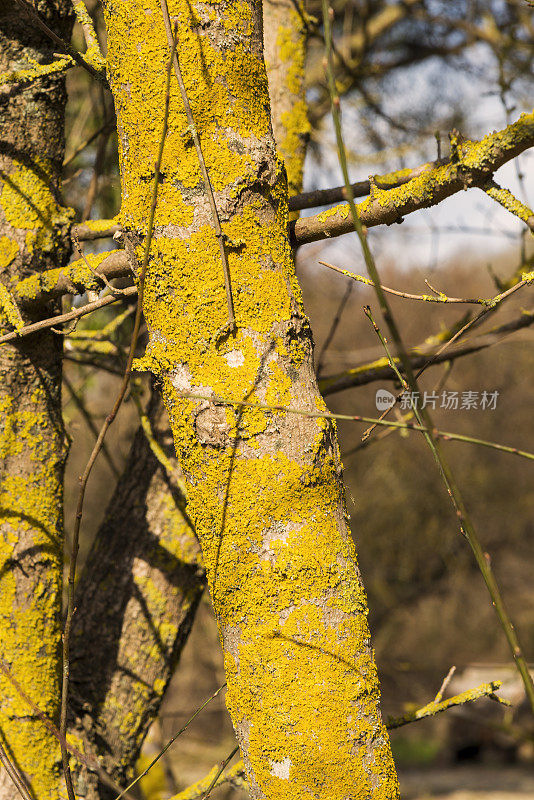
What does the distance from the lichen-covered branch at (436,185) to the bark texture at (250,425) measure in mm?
111

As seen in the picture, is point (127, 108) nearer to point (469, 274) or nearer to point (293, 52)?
point (293, 52)

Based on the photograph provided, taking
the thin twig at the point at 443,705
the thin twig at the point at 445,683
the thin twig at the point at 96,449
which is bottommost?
the thin twig at the point at 443,705

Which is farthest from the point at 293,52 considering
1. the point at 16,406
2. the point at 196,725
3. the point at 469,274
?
the point at 469,274

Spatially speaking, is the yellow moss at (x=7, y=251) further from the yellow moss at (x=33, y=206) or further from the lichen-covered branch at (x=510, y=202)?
the lichen-covered branch at (x=510, y=202)

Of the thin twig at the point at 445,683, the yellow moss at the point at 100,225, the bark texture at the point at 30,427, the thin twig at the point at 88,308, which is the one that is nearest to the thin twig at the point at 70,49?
the bark texture at the point at 30,427

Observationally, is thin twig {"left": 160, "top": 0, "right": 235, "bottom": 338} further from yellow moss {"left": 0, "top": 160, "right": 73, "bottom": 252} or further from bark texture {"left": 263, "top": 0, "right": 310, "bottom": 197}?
bark texture {"left": 263, "top": 0, "right": 310, "bottom": 197}

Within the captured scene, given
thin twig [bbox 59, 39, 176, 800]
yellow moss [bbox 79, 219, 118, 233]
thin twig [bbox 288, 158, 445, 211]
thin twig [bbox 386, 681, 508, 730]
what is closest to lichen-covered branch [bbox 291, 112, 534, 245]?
thin twig [bbox 288, 158, 445, 211]

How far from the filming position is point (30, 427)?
3.98 feet

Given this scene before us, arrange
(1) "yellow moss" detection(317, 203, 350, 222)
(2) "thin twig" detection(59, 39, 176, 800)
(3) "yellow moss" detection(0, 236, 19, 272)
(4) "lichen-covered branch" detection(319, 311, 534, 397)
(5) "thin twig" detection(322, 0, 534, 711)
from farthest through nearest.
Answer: (4) "lichen-covered branch" detection(319, 311, 534, 397) → (3) "yellow moss" detection(0, 236, 19, 272) → (1) "yellow moss" detection(317, 203, 350, 222) → (2) "thin twig" detection(59, 39, 176, 800) → (5) "thin twig" detection(322, 0, 534, 711)

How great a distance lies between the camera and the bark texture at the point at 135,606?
1.44m

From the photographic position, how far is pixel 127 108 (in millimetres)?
891

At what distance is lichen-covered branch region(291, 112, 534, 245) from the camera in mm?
793

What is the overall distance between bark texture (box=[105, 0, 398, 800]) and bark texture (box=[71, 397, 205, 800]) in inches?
25.4

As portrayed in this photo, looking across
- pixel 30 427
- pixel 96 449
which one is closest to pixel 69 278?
pixel 30 427
